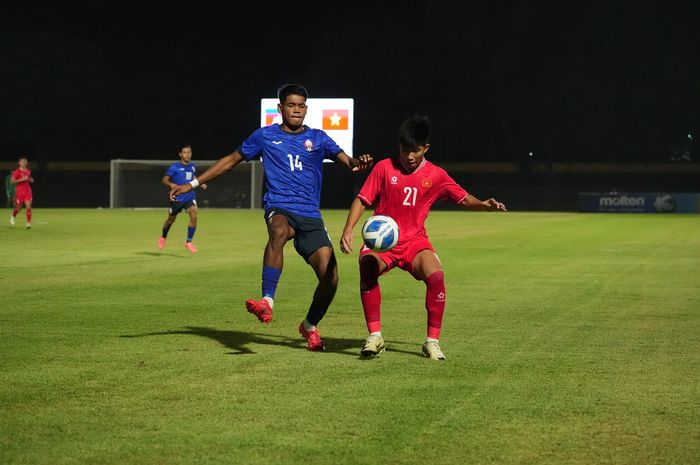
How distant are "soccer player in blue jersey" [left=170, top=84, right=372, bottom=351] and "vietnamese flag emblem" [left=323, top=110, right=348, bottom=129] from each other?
47.1 meters

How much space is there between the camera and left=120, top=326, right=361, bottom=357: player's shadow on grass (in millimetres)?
9734

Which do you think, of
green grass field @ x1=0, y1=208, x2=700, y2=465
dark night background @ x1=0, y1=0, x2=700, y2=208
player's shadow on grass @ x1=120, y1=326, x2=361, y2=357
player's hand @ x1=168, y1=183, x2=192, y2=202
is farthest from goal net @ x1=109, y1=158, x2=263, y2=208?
player's hand @ x1=168, y1=183, x2=192, y2=202

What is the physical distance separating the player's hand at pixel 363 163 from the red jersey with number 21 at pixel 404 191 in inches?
3.3

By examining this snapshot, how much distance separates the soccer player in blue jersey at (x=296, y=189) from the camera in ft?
31.6

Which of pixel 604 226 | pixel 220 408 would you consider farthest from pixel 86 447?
pixel 604 226

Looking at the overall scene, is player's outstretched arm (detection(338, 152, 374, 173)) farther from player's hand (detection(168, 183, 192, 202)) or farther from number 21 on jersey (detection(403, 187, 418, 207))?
player's hand (detection(168, 183, 192, 202))

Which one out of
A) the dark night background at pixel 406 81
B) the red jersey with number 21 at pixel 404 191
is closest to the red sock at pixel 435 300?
the red jersey with number 21 at pixel 404 191

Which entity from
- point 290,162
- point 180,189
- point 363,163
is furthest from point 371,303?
point 180,189

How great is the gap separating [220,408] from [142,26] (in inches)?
3491

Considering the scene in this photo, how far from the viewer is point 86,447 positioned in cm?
589

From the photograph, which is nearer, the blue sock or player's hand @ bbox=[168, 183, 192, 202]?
the blue sock

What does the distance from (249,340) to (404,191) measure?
213cm

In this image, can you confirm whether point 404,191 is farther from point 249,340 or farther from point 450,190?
point 249,340

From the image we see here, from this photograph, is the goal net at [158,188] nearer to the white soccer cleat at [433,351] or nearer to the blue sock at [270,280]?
the blue sock at [270,280]
